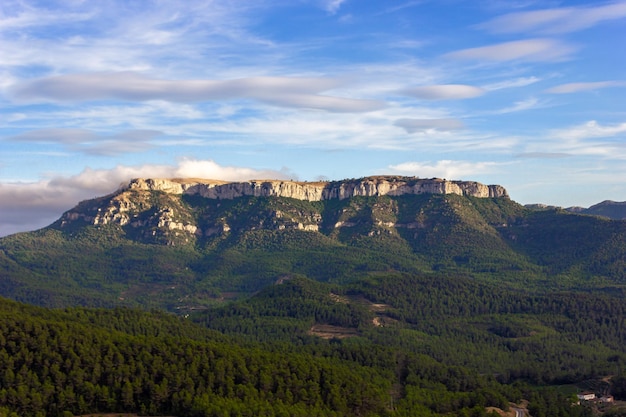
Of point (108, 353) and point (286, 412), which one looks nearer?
point (286, 412)

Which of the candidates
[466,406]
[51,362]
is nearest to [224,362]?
[51,362]

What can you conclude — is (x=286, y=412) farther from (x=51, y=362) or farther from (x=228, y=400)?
(x=51, y=362)

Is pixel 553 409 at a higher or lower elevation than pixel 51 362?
lower

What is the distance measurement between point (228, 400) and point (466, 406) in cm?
5096

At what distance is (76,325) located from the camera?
611 feet

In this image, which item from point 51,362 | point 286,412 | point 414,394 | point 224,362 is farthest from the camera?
point 414,394

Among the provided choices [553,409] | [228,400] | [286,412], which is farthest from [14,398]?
[553,409]

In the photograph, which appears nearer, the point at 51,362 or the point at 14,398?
the point at 14,398

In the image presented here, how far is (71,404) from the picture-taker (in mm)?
149250

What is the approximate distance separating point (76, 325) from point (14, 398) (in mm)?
41210

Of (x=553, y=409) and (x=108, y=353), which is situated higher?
(x=108, y=353)

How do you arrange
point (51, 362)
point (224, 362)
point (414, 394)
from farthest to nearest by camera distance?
point (414, 394), point (224, 362), point (51, 362)

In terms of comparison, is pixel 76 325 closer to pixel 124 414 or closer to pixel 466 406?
pixel 124 414

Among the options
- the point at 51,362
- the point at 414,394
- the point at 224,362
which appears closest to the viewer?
the point at 51,362
